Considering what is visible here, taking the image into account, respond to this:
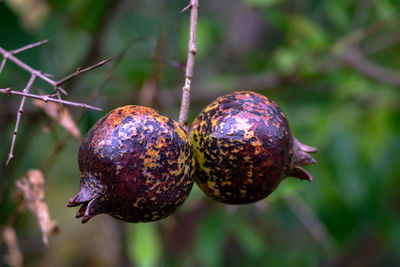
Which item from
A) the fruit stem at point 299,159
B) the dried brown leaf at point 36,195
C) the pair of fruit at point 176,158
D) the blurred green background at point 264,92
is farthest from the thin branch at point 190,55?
the blurred green background at point 264,92

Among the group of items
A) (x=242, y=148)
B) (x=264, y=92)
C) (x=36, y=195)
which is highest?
(x=242, y=148)

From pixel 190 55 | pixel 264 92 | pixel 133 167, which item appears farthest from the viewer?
pixel 264 92

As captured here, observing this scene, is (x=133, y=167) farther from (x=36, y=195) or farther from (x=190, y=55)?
(x=36, y=195)

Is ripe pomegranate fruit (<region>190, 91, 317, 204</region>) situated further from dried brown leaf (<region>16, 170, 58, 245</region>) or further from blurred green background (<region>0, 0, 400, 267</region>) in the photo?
blurred green background (<region>0, 0, 400, 267</region>)

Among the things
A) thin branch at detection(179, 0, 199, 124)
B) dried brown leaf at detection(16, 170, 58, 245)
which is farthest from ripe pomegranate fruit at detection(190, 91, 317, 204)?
dried brown leaf at detection(16, 170, 58, 245)

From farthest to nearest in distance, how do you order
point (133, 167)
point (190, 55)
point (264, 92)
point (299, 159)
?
point (264, 92) < point (299, 159) < point (190, 55) < point (133, 167)

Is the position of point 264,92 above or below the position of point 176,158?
below

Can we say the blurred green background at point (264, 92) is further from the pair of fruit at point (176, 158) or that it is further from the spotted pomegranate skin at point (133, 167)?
the spotted pomegranate skin at point (133, 167)

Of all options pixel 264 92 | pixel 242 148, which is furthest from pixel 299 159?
pixel 264 92
